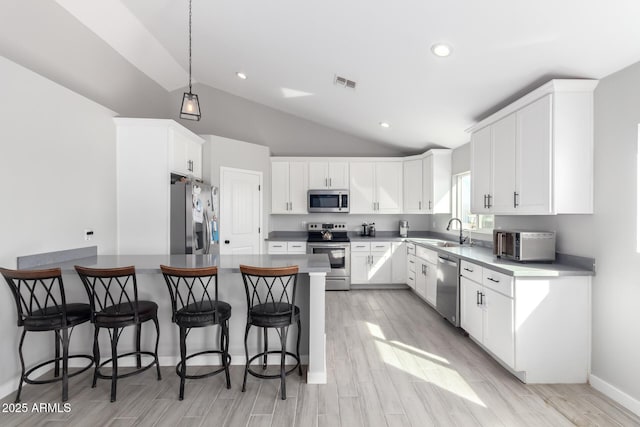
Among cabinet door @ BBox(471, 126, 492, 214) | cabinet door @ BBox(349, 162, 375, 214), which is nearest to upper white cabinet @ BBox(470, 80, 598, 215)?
cabinet door @ BBox(471, 126, 492, 214)

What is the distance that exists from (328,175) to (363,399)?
4.07 m

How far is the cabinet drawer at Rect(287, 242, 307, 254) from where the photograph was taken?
559 cm

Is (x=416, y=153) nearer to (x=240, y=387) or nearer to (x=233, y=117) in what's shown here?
(x=233, y=117)

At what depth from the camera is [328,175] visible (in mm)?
5871

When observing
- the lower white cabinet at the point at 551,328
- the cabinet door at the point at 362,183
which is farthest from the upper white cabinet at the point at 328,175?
the lower white cabinet at the point at 551,328

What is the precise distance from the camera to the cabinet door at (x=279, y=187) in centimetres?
585

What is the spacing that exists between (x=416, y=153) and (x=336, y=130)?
62.5 inches

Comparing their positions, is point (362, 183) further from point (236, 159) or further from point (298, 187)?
point (236, 159)

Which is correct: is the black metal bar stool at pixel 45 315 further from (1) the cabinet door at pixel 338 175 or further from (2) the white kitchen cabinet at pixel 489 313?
(1) the cabinet door at pixel 338 175

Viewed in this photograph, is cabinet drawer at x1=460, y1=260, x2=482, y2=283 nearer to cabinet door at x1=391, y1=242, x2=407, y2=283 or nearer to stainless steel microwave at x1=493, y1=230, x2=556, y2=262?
stainless steel microwave at x1=493, y1=230, x2=556, y2=262

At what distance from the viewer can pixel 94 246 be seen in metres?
3.28

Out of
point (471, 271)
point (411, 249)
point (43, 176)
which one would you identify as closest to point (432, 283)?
point (411, 249)

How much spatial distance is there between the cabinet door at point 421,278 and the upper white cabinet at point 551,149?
191cm

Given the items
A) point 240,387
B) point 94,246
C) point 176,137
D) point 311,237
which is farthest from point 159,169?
Result: point 311,237
